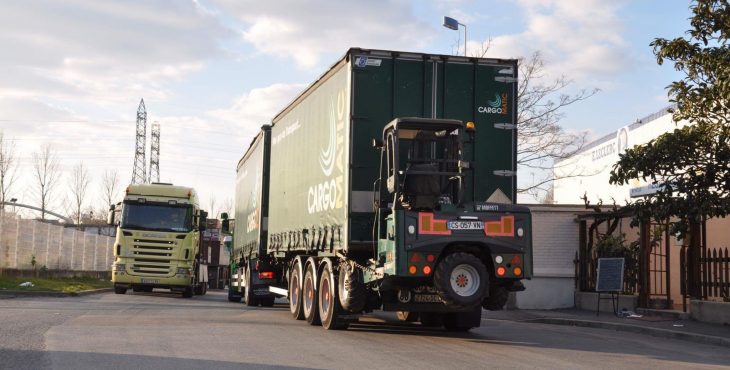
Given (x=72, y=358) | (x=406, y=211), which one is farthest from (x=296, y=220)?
(x=72, y=358)

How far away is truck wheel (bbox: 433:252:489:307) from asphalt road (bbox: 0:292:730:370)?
27.2 inches

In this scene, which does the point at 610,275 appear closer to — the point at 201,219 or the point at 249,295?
the point at 249,295

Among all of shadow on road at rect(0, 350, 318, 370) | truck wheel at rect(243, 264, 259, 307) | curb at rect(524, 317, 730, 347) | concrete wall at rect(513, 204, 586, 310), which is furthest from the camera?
concrete wall at rect(513, 204, 586, 310)

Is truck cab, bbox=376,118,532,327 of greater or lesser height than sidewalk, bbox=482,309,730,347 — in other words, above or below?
above

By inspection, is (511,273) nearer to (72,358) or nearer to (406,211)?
(406,211)

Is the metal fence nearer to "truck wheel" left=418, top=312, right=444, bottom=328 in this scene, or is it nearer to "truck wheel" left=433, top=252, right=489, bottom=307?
"truck wheel" left=418, top=312, right=444, bottom=328

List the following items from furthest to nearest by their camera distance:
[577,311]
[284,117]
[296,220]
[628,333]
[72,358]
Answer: [577,311] → [284,117] → [296,220] → [628,333] → [72,358]

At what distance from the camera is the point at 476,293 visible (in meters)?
12.4

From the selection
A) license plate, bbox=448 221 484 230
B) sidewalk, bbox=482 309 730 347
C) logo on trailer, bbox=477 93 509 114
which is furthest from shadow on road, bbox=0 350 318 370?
sidewalk, bbox=482 309 730 347

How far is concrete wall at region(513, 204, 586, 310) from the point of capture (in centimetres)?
2441

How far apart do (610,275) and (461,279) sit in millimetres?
8412

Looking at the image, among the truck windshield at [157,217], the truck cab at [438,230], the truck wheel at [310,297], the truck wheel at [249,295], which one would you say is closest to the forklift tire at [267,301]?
the truck wheel at [249,295]

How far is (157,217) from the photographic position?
2848cm

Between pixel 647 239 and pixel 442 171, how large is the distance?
357 inches
